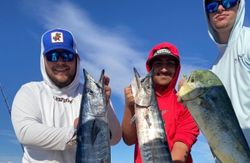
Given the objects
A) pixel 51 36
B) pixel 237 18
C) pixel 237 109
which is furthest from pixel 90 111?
pixel 237 18

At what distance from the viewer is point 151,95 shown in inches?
190

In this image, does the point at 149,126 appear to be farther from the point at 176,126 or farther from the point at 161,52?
the point at 161,52

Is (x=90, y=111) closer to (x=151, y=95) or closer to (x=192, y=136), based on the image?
(x=151, y=95)

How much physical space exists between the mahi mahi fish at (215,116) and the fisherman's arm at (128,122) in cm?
99

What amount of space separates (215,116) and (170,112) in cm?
153

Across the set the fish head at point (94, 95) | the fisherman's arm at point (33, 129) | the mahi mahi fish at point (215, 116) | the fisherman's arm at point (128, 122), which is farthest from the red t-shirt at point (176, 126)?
the mahi mahi fish at point (215, 116)

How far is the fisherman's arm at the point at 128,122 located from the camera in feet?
15.9

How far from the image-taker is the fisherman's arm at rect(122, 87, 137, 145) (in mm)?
4836

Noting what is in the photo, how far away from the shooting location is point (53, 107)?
5398 millimetres

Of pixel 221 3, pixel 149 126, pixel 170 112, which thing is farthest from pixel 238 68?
pixel 149 126

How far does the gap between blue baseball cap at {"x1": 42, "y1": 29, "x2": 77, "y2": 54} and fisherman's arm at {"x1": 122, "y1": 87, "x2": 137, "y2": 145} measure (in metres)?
1.22

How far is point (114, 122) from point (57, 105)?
0.88 metres

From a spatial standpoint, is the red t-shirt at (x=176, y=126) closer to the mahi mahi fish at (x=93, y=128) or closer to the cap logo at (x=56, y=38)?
the mahi mahi fish at (x=93, y=128)

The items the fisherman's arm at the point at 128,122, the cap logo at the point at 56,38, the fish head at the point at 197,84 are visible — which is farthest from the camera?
the cap logo at the point at 56,38
